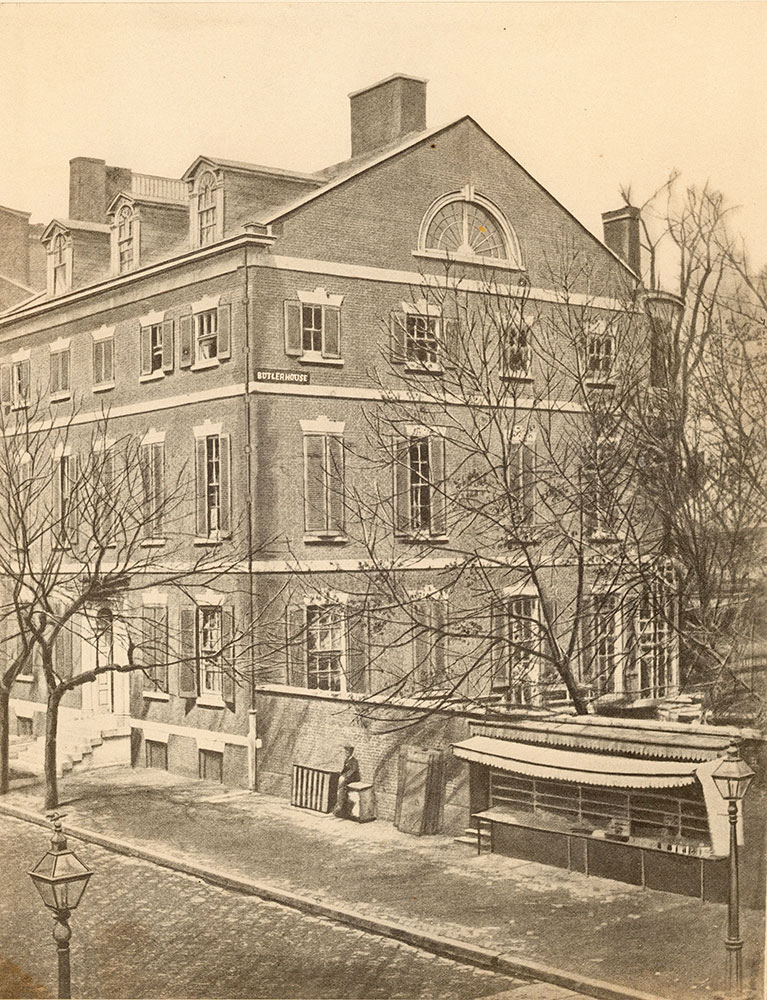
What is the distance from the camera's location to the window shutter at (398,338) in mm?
10305

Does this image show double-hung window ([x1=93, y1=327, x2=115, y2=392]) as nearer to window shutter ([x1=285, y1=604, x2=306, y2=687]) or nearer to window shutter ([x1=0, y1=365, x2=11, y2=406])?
window shutter ([x1=0, y1=365, x2=11, y2=406])

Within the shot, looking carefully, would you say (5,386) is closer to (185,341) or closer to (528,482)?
(185,341)

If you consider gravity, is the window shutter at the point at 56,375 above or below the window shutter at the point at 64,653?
above

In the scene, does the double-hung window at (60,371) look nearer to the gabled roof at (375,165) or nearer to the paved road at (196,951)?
the gabled roof at (375,165)

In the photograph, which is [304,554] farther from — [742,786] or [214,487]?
[742,786]

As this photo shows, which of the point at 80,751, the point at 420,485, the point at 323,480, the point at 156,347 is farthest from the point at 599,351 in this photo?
the point at 80,751

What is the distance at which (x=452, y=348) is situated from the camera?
10.3 m

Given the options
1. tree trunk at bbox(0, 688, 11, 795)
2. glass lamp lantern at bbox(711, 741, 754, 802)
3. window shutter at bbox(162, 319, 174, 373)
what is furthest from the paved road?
A: window shutter at bbox(162, 319, 174, 373)

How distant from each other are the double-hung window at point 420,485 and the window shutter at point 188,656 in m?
1.80

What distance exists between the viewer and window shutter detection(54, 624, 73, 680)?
1044cm

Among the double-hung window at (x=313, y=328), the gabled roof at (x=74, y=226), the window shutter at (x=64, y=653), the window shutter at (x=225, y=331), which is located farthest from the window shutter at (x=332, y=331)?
the window shutter at (x=64, y=653)

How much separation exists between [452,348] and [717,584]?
2.85 m

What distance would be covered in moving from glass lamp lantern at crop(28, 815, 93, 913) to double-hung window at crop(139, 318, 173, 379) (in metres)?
3.96

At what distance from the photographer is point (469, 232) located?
9.97 meters
